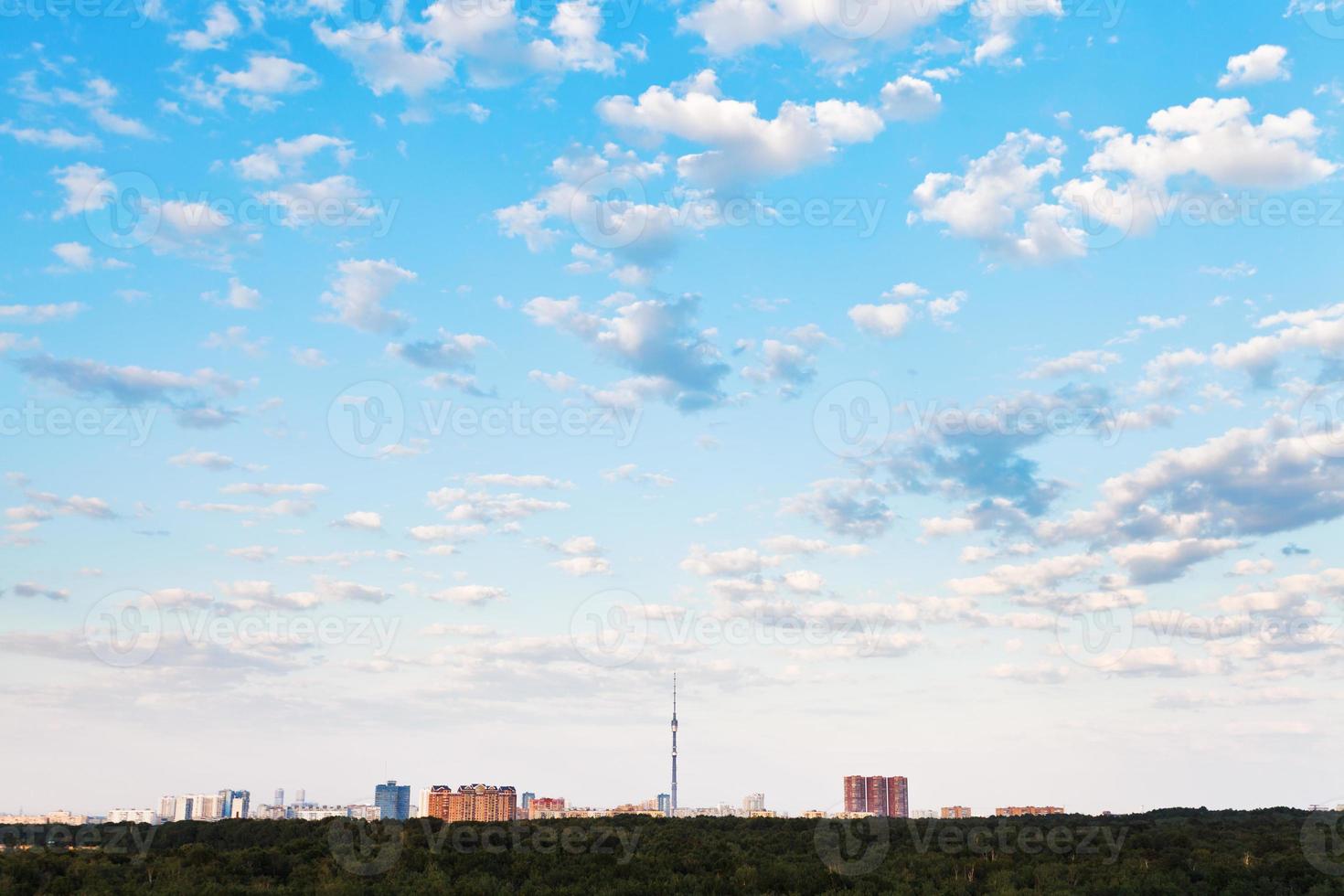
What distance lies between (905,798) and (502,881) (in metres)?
169

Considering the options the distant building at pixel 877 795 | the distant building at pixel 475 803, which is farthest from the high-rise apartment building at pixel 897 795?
the distant building at pixel 475 803

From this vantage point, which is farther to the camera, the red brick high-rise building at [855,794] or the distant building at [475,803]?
the red brick high-rise building at [855,794]

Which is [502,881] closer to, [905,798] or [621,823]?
[621,823]

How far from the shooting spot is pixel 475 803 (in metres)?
152

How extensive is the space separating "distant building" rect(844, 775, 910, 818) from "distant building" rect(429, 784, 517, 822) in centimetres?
6455

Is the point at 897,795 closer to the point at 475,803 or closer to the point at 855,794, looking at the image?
the point at 855,794

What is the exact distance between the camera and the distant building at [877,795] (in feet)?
609

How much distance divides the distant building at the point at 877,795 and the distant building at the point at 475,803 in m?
64.6

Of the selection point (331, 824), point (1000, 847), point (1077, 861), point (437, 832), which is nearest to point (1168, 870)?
point (1077, 861)

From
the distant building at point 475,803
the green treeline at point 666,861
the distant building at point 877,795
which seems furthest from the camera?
the distant building at point 877,795

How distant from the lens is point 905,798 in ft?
612

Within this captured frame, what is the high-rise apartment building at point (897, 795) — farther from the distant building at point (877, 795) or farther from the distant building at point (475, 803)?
the distant building at point (475, 803)

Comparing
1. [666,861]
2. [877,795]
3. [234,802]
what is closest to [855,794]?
[877,795]

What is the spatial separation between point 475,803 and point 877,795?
75.4 m
